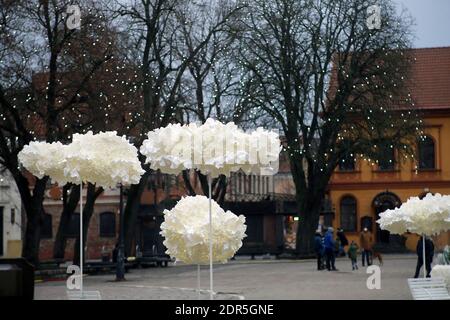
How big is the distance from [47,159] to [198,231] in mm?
5026

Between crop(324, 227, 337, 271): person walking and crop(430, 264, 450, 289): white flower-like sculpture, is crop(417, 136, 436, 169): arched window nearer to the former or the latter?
crop(324, 227, 337, 271): person walking

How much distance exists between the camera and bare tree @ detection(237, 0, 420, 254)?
4234cm

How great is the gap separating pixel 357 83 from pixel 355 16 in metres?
3.29

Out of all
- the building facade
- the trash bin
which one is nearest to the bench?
the trash bin

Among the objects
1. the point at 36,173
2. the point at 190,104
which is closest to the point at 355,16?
the point at 190,104

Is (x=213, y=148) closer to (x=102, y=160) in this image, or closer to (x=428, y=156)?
(x=102, y=160)

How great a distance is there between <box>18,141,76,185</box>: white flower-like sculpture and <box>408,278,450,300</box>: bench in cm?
562

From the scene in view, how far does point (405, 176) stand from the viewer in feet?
192

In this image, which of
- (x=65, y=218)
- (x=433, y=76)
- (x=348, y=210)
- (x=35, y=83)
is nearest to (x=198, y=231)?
(x=35, y=83)

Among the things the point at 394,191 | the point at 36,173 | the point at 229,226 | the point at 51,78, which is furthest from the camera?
the point at 394,191

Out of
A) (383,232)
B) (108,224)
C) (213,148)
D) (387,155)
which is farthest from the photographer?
(108,224)

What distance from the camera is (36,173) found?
13.9m

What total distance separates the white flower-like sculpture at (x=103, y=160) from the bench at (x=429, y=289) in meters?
4.74
